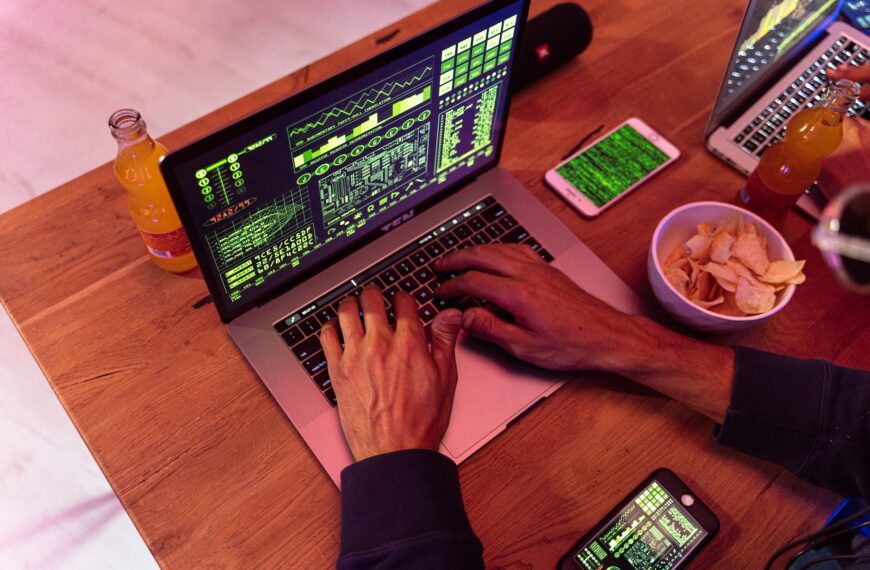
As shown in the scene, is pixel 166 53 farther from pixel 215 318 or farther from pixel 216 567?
pixel 216 567

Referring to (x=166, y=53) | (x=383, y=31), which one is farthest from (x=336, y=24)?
(x=383, y=31)

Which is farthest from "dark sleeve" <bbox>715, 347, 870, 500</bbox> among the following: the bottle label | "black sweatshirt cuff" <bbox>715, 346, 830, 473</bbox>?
the bottle label

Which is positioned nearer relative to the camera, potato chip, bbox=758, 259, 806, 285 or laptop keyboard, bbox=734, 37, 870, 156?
potato chip, bbox=758, 259, 806, 285

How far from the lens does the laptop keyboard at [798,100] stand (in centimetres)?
118

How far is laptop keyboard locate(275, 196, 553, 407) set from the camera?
94 cm

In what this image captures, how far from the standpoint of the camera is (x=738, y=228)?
0.99 metres

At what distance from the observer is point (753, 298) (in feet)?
3.05

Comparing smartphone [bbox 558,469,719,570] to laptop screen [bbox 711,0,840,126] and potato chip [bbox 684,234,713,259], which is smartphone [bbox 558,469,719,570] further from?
laptop screen [bbox 711,0,840,126]

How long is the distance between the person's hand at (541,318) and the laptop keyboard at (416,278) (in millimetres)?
33

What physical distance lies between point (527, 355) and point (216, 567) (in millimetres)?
468

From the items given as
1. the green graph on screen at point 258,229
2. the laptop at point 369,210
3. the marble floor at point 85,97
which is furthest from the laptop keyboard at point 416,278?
the marble floor at point 85,97

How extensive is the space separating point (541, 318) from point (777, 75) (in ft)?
2.27

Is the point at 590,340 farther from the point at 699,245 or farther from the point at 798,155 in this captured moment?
the point at 798,155

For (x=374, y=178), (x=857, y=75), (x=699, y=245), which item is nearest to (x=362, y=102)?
(x=374, y=178)
